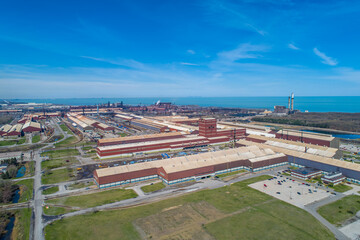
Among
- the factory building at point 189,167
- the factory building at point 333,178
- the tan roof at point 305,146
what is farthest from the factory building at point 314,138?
the factory building at point 333,178

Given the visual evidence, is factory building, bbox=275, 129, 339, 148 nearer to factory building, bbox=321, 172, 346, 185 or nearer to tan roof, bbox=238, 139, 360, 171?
tan roof, bbox=238, 139, 360, 171

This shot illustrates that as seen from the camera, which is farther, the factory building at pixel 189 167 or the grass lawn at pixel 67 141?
the grass lawn at pixel 67 141

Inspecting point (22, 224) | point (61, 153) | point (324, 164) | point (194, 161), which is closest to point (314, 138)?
point (324, 164)

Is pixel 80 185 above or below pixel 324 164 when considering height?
below

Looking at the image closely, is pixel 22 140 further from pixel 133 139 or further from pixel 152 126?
pixel 152 126

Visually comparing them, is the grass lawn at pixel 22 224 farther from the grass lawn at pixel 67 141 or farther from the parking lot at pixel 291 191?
the grass lawn at pixel 67 141

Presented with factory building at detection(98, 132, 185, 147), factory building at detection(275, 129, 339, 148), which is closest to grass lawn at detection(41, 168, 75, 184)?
factory building at detection(98, 132, 185, 147)

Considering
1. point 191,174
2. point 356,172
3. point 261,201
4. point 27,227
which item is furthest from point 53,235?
point 356,172
